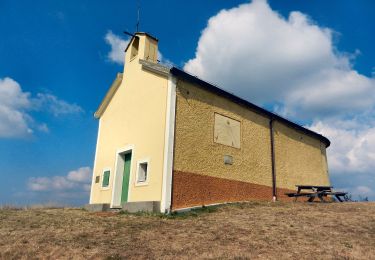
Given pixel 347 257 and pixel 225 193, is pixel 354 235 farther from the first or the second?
pixel 225 193

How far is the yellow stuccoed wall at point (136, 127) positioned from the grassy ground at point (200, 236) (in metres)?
1.93

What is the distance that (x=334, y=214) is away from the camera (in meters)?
10.5

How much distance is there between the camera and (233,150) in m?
14.5

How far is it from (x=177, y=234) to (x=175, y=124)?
4.93 m

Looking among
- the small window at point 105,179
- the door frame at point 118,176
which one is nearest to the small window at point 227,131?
the door frame at point 118,176

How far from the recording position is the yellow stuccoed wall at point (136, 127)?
12.4 m

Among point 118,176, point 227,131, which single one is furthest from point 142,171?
point 227,131

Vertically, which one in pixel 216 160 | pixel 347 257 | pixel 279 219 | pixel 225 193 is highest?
pixel 216 160

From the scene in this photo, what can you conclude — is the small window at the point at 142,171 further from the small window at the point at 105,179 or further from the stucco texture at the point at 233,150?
the small window at the point at 105,179

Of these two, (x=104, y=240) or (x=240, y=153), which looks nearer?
(x=104, y=240)

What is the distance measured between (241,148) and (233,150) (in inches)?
24.8

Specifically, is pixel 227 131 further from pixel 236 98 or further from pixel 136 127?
pixel 136 127

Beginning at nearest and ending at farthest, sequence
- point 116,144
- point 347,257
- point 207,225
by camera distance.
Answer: point 347,257
point 207,225
point 116,144

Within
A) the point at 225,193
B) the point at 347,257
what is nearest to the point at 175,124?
the point at 225,193
